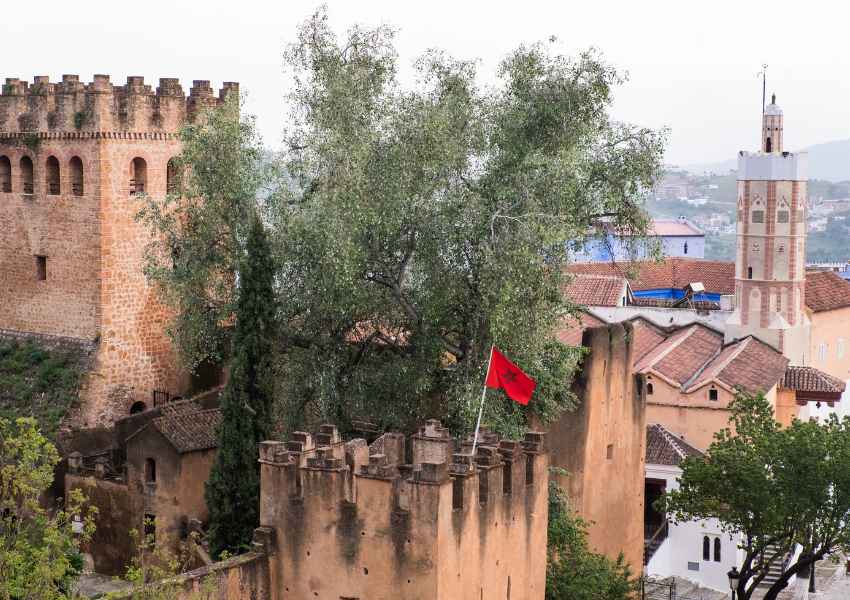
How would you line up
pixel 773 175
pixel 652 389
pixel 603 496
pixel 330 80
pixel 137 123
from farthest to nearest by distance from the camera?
pixel 773 175 < pixel 652 389 < pixel 137 123 < pixel 603 496 < pixel 330 80

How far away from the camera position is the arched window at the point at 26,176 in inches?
1620

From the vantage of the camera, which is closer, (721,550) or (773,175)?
(721,550)

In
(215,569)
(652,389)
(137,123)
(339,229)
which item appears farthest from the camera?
(652,389)

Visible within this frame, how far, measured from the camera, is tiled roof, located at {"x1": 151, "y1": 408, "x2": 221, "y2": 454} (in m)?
35.0

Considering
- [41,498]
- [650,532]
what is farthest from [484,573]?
[650,532]

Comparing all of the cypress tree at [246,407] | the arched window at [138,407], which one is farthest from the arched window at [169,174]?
the cypress tree at [246,407]

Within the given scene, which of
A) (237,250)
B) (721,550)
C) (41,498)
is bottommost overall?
(721,550)

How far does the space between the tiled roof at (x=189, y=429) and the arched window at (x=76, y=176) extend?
7.38 meters

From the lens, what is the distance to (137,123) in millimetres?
39938

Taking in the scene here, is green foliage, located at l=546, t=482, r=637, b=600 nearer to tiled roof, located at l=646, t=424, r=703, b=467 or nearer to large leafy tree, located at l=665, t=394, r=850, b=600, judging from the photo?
large leafy tree, located at l=665, t=394, r=850, b=600

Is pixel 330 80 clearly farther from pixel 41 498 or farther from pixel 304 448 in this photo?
pixel 41 498

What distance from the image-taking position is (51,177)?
4062 centimetres

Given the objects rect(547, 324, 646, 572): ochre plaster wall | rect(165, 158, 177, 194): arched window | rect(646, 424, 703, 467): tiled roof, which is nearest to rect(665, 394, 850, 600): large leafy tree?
rect(547, 324, 646, 572): ochre plaster wall

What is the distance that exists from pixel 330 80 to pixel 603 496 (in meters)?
11.4
